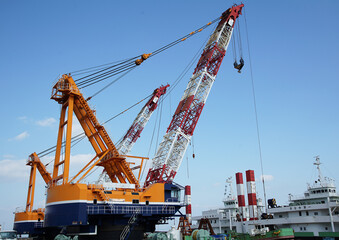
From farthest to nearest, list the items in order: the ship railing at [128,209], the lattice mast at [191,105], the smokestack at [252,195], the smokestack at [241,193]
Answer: the smokestack at [241,193] → the smokestack at [252,195] → the lattice mast at [191,105] → the ship railing at [128,209]

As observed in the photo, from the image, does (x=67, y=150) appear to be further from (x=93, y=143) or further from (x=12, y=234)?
(x=12, y=234)

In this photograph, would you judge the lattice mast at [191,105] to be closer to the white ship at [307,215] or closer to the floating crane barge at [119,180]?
the floating crane barge at [119,180]

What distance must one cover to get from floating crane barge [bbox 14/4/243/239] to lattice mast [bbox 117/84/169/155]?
736 inches

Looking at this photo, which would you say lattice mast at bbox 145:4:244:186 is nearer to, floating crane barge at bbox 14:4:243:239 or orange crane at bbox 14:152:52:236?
floating crane barge at bbox 14:4:243:239

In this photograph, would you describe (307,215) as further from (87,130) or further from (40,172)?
(40,172)

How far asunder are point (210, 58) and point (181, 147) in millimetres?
15263

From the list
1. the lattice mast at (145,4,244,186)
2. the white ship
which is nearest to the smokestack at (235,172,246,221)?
the white ship

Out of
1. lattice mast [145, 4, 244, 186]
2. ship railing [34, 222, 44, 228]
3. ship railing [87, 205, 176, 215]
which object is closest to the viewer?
ship railing [87, 205, 176, 215]

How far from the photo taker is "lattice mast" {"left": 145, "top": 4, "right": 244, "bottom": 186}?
1767 inches

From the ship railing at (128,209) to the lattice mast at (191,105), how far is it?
18.2 ft

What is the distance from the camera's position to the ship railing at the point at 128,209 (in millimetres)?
32938

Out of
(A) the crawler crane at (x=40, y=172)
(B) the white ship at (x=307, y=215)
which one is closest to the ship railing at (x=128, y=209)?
(A) the crawler crane at (x=40, y=172)

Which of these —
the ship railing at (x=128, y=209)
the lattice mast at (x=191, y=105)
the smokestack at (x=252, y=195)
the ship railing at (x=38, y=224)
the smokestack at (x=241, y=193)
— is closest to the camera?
the ship railing at (x=128, y=209)

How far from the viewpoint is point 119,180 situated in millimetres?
42375
